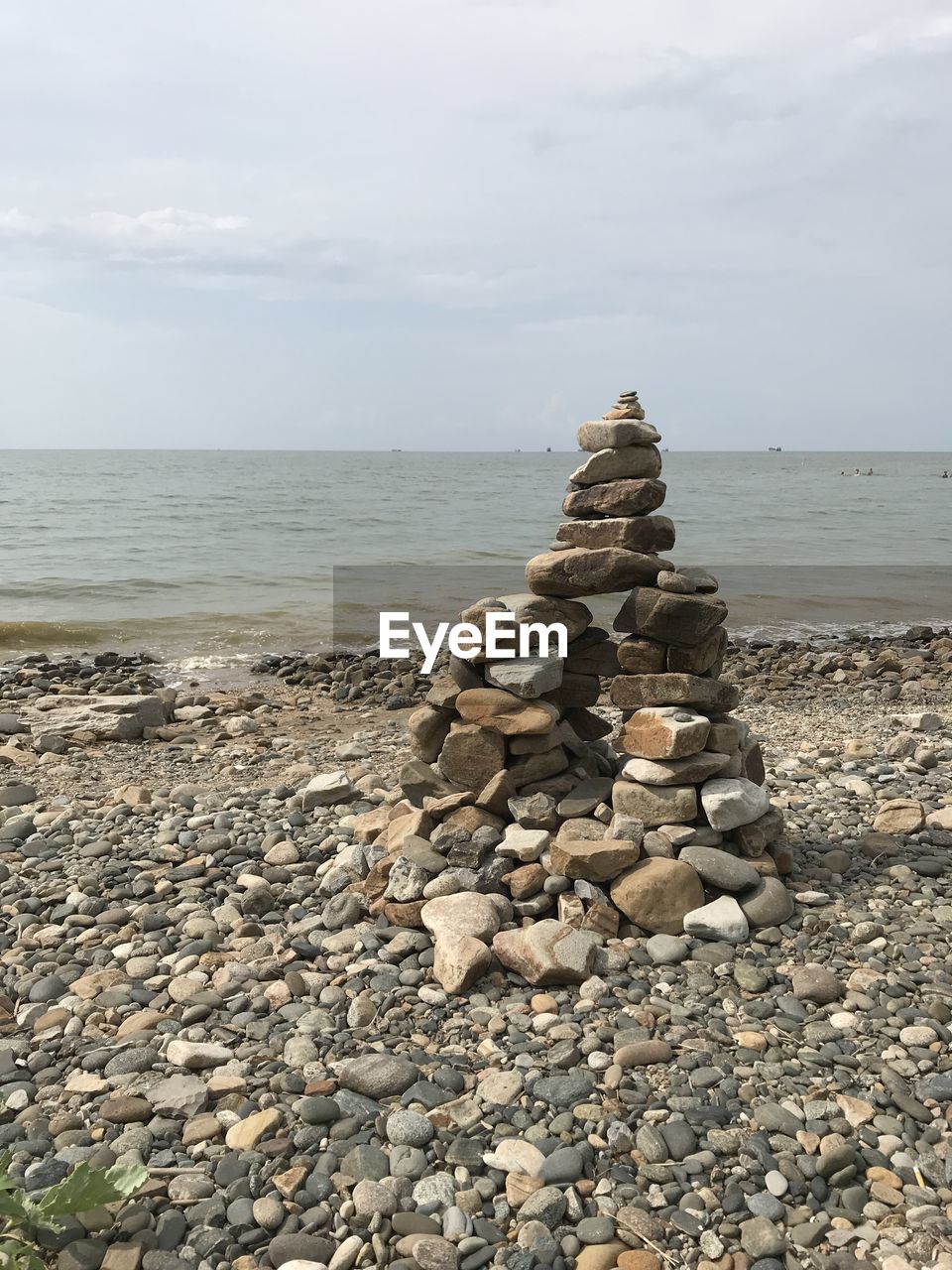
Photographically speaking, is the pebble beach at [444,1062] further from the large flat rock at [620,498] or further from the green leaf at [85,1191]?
the large flat rock at [620,498]

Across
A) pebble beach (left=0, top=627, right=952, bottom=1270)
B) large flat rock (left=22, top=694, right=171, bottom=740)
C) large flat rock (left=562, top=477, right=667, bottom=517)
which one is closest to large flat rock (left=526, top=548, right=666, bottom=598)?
large flat rock (left=562, top=477, right=667, bottom=517)

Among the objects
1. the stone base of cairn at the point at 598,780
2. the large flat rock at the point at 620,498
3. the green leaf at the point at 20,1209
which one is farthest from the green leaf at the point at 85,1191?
the large flat rock at the point at 620,498

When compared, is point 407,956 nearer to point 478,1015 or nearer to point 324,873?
point 478,1015

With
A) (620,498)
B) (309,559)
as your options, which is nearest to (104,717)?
(620,498)

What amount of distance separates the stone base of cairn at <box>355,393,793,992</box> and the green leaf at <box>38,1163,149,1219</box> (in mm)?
2286

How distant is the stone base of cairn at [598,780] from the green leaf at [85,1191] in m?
2.29

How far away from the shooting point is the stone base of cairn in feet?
19.8

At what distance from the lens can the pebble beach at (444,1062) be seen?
12.5 feet

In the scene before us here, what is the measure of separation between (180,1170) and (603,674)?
438 cm

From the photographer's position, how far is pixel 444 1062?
4.82 m

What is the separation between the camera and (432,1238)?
3.73 meters

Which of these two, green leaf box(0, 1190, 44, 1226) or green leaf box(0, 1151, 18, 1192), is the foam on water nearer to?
green leaf box(0, 1151, 18, 1192)

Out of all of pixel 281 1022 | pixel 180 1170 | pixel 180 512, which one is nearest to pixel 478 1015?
pixel 281 1022

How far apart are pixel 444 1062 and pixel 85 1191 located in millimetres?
1754
